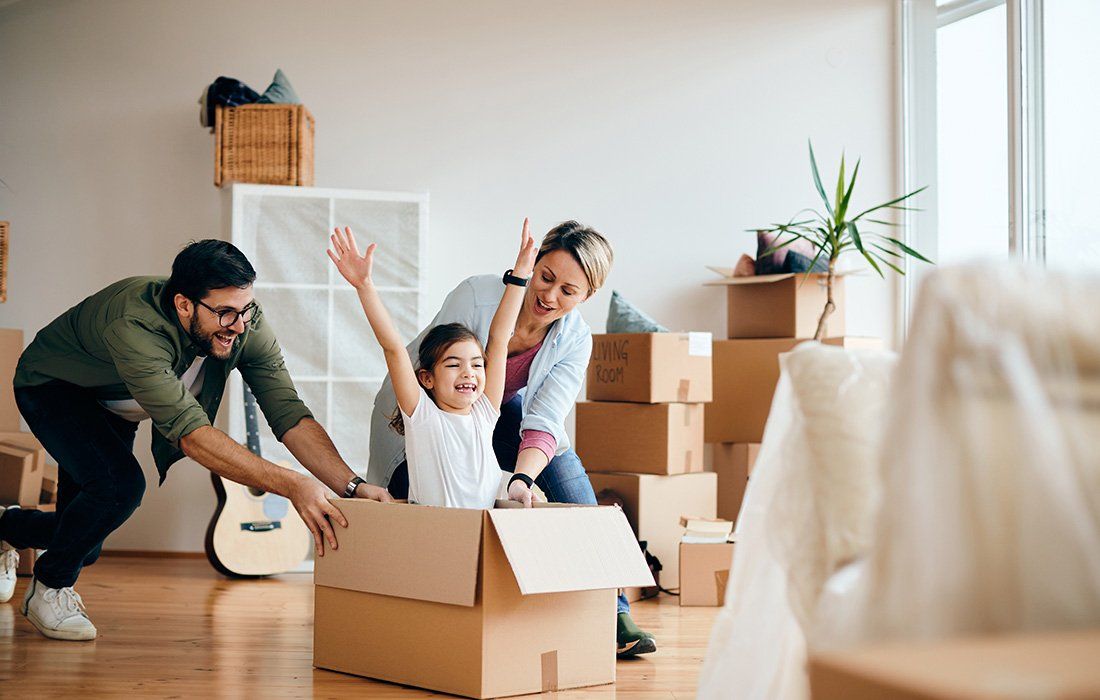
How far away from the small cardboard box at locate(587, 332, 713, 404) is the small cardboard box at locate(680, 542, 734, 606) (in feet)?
1.78

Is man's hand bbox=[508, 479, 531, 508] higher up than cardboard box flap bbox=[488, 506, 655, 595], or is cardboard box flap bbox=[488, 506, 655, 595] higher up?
man's hand bbox=[508, 479, 531, 508]

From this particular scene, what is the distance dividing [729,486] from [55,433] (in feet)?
7.95

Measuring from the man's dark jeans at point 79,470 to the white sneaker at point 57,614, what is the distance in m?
0.03

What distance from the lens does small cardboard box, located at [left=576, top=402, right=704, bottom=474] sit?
3525 mm

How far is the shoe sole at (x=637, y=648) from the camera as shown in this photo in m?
2.40

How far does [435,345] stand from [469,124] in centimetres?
208

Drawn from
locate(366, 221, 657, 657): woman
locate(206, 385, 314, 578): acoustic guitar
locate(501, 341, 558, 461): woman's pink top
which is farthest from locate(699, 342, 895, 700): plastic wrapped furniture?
locate(206, 385, 314, 578): acoustic guitar

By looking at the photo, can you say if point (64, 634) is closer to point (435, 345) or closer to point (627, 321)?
point (435, 345)

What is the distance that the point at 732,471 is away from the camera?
156 inches

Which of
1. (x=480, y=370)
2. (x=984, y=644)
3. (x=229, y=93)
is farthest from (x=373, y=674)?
(x=229, y=93)

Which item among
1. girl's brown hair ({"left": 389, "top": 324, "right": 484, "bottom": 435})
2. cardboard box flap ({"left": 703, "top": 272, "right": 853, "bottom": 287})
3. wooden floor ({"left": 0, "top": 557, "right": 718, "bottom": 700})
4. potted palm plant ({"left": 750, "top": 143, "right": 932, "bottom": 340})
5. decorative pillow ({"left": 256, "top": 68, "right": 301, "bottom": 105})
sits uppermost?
decorative pillow ({"left": 256, "top": 68, "right": 301, "bottom": 105})

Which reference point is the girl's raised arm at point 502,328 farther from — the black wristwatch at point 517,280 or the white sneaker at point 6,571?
the white sneaker at point 6,571

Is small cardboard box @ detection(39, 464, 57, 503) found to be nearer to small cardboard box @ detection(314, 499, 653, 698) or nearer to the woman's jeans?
the woman's jeans

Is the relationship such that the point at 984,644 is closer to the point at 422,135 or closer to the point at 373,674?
the point at 373,674
